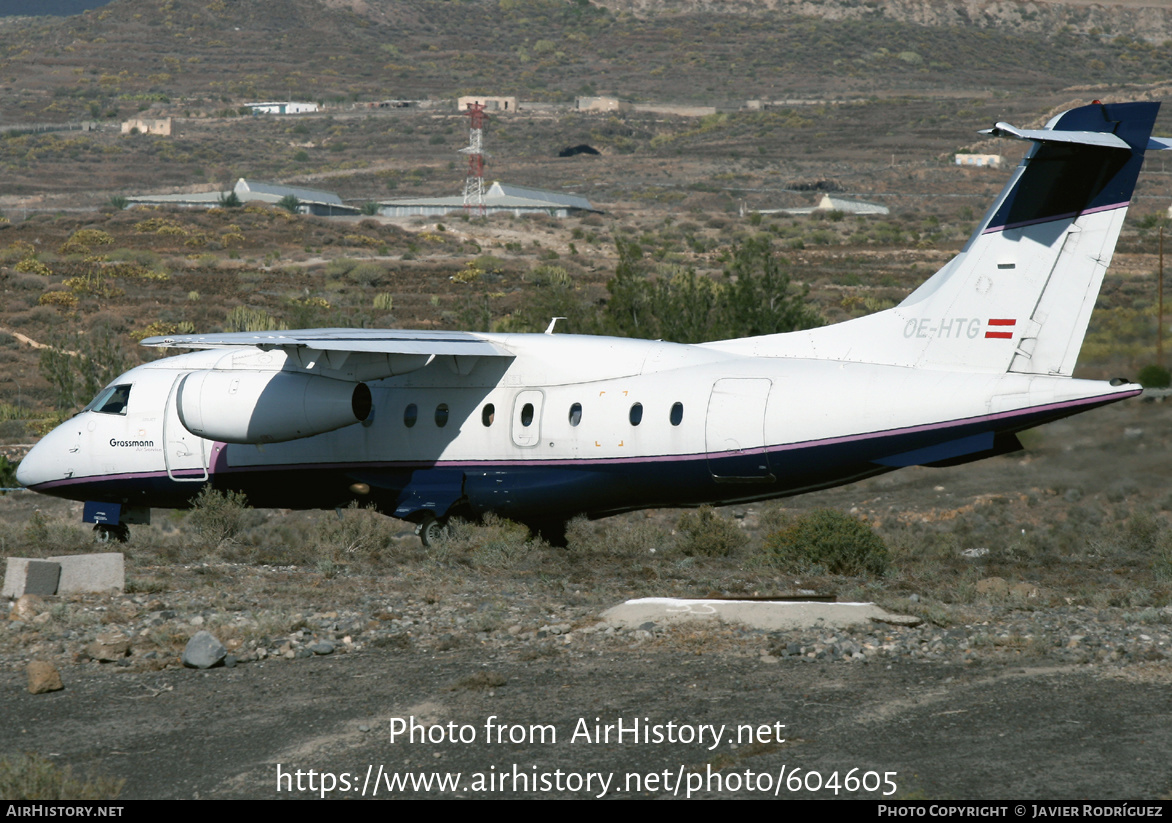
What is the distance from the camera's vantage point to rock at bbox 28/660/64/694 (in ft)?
34.5

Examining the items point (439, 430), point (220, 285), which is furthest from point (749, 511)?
point (220, 285)

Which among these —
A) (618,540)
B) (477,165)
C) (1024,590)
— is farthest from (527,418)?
(477,165)

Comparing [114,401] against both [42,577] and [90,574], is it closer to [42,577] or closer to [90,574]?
[90,574]

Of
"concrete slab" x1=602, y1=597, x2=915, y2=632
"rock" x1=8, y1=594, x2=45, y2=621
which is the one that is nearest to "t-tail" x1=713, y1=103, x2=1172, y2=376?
"concrete slab" x1=602, y1=597, x2=915, y2=632

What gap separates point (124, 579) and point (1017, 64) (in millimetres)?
206927

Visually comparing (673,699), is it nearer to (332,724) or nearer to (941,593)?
(332,724)

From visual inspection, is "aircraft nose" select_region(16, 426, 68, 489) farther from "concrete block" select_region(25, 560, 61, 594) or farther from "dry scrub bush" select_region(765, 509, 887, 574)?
"dry scrub bush" select_region(765, 509, 887, 574)

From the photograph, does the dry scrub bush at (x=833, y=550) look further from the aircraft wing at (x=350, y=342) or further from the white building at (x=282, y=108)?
the white building at (x=282, y=108)

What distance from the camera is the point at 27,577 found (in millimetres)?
14039

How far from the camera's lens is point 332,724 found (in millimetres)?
9445

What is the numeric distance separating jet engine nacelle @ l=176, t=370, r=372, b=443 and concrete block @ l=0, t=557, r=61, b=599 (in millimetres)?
3912

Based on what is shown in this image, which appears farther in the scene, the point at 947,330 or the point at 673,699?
the point at 947,330

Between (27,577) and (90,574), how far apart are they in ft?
2.27

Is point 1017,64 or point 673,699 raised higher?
point 1017,64
